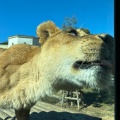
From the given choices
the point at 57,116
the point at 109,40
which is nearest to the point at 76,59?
the point at 109,40

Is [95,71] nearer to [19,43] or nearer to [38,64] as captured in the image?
[38,64]

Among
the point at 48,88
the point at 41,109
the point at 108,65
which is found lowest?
the point at 41,109

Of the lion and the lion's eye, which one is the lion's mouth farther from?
the lion's eye

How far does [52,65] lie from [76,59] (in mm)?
287

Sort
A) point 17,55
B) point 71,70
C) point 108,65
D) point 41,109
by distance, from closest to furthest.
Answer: point 108,65 → point 71,70 → point 17,55 → point 41,109

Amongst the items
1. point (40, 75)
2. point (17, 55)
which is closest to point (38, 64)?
point (40, 75)

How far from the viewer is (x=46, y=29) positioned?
2.68 meters

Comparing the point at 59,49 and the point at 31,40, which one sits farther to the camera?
the point at 31,40

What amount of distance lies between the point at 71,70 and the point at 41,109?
1.72 m

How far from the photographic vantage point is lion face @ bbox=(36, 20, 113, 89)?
7.22ft

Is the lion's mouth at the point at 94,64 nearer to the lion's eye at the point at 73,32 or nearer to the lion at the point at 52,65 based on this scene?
the lion at the point at 52,65

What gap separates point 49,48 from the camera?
259 centimetres

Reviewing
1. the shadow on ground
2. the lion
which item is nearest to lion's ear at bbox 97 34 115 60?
the lion

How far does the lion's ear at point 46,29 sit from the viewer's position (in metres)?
2.66
